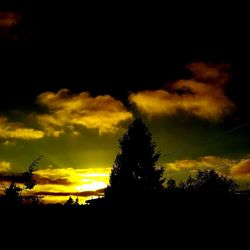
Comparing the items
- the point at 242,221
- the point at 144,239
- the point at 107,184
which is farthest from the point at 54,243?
the point at 107,184

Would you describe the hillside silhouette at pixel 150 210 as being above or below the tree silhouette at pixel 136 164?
below

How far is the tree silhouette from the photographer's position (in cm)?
3278

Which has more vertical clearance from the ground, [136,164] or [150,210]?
[136,164]

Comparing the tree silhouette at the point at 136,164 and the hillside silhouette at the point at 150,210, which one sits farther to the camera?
the tree silhouette at the point at 136,164

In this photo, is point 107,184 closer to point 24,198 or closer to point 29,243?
point 24,198

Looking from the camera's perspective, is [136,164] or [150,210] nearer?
[150,210]

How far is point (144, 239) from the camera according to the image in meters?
13.9

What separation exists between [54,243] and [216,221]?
720 centimetres

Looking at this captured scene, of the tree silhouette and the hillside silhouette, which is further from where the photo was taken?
the tree silhouette

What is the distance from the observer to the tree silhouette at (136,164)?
3278 centimetres

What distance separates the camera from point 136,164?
112 feet

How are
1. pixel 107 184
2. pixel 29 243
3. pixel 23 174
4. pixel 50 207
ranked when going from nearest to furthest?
1. pixel 29 243
2. pixel 50 207
3. pixel 23 174
4. pixel 107 184

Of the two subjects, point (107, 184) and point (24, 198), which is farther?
point (107, 184)

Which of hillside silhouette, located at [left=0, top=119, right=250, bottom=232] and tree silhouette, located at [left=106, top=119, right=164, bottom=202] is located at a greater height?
tree silhouette, located at [left=106, top=119, right=164, bottom=202]
